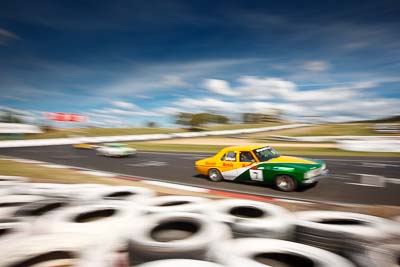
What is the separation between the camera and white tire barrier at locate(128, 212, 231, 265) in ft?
9.00

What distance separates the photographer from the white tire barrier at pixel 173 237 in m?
2.74

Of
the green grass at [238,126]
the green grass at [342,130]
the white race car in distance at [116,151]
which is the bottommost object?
the white race car in distance at [116,151]

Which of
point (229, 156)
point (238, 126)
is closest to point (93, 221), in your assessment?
point (229, 156)

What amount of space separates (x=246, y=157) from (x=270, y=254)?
5114 mm

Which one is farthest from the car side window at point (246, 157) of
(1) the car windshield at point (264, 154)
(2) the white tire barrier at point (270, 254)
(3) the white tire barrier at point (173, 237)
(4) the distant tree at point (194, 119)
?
(4) the distant tree at point (194, 119)

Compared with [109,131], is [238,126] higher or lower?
higher

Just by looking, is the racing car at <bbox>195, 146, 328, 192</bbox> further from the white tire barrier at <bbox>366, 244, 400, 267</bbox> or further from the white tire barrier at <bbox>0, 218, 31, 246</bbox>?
the white tire barrier at <bbox>0, 218, 31, 246</bbox>

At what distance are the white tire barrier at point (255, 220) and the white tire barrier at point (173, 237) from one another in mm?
319

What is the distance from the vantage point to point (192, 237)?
3068 mm

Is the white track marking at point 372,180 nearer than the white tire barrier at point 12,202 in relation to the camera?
No

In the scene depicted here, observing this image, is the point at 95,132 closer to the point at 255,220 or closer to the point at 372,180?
the point at 372,180

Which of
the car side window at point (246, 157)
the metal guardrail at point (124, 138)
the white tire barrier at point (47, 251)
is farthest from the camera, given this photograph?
the metal guardrail at point (124, 138)

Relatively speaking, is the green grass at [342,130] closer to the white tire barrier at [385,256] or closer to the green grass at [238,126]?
the green grass at [238,126]

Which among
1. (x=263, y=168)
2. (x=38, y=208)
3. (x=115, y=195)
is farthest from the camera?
(x=263, y=168)
